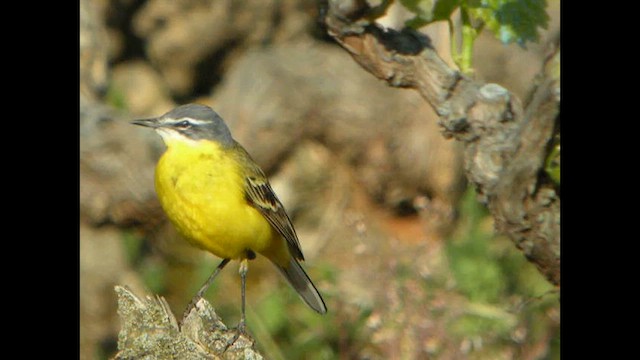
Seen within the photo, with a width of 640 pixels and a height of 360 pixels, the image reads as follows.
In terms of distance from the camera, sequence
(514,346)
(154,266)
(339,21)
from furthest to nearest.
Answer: (154,266) → (514,346) → (339,21)

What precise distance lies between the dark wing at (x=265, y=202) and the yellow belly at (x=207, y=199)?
4 centimetres

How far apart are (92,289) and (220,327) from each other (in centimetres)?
564

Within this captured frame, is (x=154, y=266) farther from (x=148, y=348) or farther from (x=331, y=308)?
(x=148, y=348)

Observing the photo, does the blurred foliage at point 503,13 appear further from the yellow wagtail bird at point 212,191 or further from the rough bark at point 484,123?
the yellow wagtail bird at point 212,191

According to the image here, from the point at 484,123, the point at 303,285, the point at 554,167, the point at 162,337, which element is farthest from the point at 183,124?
the point at 554,167

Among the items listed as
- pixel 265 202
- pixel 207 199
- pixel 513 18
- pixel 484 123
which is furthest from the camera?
pixel 265 202

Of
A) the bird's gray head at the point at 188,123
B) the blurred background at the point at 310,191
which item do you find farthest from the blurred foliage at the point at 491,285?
the bird's gray head at the point at 188,123

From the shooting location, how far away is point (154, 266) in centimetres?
941

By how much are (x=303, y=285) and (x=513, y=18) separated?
88.5 inches

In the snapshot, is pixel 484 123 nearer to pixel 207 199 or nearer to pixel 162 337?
pixel 207 199

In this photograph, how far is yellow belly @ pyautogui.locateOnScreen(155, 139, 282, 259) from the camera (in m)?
5.28

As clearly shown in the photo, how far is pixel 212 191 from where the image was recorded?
17.5 feet

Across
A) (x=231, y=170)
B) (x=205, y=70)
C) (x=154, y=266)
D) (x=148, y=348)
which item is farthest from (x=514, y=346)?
(x=205, y=70)

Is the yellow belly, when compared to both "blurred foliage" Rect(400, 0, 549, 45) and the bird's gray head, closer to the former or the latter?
the bird's gray head
